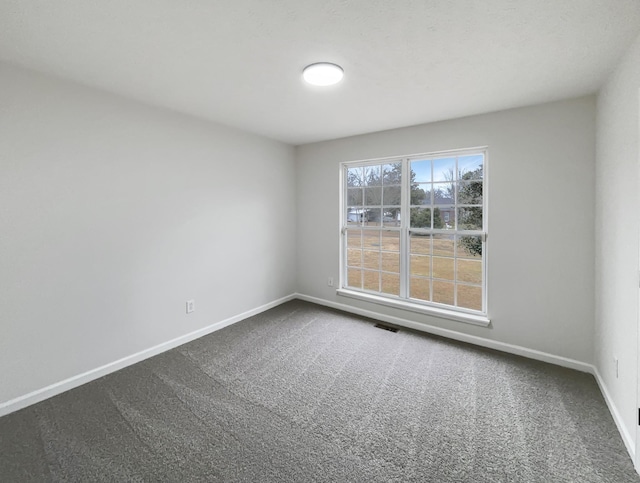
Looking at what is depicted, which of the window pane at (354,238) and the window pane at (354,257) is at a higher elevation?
the window pane at (354,238)

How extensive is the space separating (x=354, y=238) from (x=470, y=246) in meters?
1.52

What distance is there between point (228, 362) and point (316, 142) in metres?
3.14

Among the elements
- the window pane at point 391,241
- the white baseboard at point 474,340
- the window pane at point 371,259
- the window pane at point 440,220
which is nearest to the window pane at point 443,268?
the window pane at point 440,220

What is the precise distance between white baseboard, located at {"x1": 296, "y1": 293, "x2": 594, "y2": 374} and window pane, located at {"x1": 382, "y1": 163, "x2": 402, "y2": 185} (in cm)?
176

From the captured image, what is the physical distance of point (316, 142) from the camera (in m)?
→ 4.20

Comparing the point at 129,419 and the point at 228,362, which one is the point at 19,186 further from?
the point at 228,362

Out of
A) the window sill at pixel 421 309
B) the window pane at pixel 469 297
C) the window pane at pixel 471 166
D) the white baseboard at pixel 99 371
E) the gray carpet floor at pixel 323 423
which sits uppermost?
the window pane at pixel 471 166

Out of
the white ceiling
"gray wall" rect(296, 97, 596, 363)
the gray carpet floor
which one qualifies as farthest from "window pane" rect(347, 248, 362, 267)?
the white ceiling

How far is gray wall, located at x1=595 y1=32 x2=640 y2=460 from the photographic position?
1665mm

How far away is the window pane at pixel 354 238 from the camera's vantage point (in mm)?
4066

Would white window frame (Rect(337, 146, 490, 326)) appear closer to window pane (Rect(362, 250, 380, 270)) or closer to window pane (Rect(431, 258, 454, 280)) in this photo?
window pane (Rect(431, 258, 454, 280))

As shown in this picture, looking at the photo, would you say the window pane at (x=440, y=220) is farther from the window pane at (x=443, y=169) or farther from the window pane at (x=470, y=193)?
the window pane at (x=443, y=169)

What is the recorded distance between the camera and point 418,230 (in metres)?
3.49

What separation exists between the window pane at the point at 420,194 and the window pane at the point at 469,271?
2.68 ft
